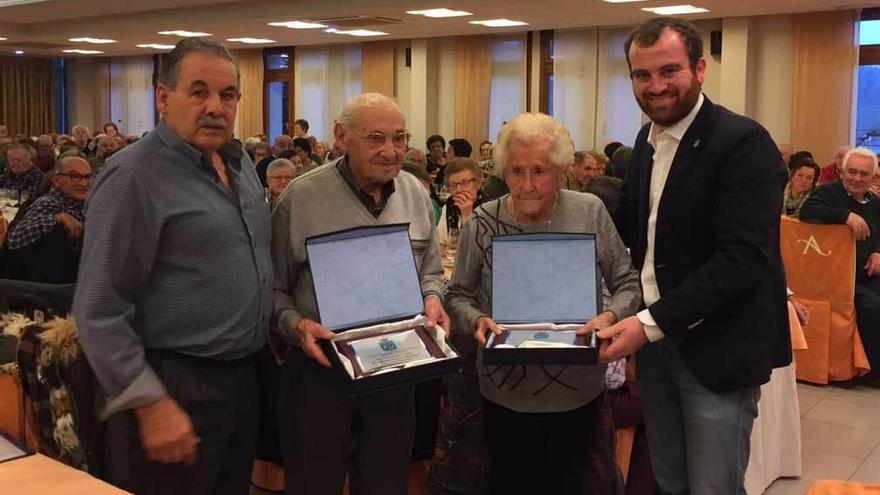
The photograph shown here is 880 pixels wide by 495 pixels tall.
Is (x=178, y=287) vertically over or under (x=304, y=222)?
under

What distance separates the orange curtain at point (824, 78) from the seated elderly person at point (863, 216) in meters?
5.71

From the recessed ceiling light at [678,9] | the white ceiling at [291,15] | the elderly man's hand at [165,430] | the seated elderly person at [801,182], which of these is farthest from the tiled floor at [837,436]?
the recessed ceiling light at [678,9]

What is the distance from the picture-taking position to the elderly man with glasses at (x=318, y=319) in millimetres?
2221

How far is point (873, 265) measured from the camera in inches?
218

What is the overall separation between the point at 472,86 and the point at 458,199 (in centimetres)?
912

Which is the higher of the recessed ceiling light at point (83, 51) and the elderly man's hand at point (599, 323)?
the recessed ceiling light at point (83, 51)

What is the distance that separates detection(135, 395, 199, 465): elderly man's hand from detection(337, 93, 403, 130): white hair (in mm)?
816

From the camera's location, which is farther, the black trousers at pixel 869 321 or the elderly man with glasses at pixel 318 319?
the black trousers at pixel 869 321

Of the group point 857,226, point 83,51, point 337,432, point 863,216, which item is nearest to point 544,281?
point 337,432

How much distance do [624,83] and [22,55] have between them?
14.7 m

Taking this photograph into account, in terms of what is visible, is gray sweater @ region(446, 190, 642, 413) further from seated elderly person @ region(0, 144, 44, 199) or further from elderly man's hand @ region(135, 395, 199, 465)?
seated elderly person @ region(0, 144, 44, 199)

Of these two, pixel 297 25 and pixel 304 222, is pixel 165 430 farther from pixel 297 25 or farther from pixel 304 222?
pixel 297 25

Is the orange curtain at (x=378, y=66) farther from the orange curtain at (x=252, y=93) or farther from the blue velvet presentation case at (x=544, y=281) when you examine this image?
the blue velvet presentation case at (x=544, y=281)

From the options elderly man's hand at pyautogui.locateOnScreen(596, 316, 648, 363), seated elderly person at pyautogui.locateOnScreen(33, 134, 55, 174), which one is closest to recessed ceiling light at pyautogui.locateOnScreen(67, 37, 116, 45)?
seated elderly person at pyautogui.locateOnScreen(33, 134, 55, 174)
